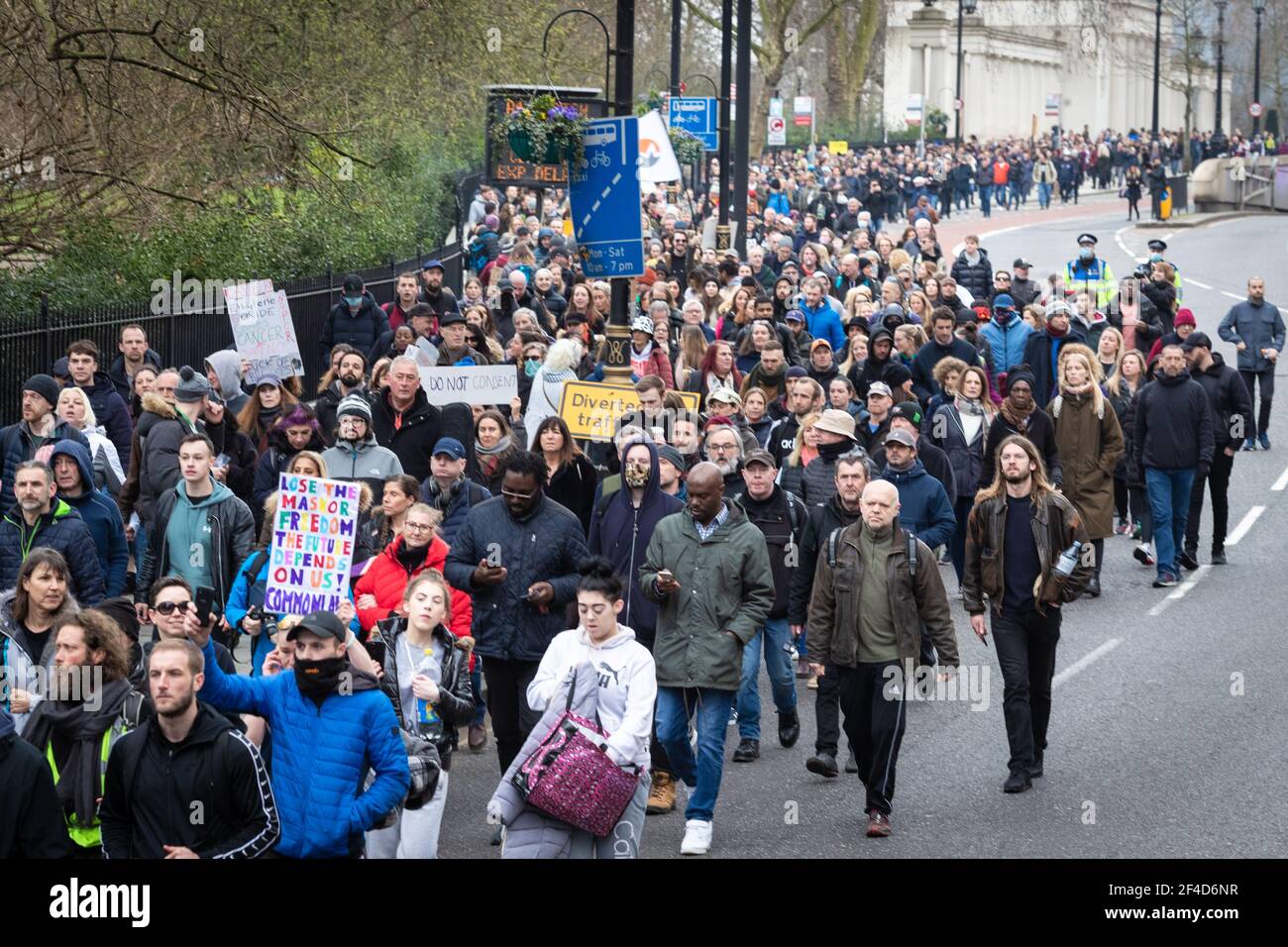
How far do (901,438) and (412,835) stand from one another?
483 centimetres

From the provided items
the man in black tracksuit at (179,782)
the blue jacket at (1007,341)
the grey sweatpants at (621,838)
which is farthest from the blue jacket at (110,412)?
the blue jacket at (1007,341)

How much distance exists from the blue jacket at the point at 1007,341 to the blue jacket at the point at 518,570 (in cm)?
1052

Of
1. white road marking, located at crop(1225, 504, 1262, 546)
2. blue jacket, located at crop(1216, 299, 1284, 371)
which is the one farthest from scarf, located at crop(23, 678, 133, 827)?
blue jacket, located at crop(1216, 299, 1284, 371)

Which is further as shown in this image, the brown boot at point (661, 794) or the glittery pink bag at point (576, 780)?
the brown boot at point (661, 794)

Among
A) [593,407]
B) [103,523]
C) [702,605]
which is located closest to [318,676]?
[702,605]

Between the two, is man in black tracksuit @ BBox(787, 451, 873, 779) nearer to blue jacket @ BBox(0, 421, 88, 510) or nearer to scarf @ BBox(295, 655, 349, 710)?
scarf @ BBox(295, 655, 349, 710)

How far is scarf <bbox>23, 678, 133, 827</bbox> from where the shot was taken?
7270mm

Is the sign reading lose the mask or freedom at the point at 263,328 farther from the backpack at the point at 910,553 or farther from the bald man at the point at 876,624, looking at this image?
the bald man at the point at 876,624

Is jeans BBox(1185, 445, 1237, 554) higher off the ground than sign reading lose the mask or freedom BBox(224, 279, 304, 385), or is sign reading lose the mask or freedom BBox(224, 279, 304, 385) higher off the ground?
sign reading lose the mask or freedom BBox(224, 279, 304, 385)

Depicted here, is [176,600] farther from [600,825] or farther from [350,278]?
[350,278]

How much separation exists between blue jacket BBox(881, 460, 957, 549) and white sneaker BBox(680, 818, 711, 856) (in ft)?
10.4

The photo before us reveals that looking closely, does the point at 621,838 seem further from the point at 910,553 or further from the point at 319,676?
the point at 910,553

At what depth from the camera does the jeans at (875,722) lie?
9.14m

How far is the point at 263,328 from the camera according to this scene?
1551cm
